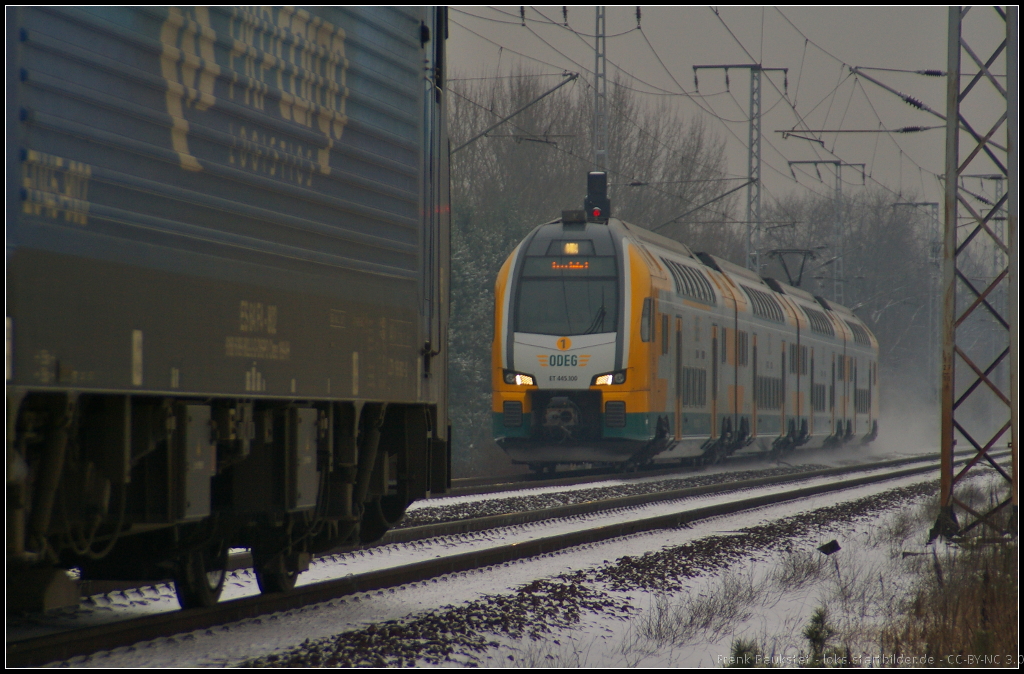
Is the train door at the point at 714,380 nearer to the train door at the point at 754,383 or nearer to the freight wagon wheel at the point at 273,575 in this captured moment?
the train door at the point at 754,383

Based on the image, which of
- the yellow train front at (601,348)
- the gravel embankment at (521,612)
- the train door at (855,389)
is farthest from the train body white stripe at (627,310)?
the train door at (855,389)

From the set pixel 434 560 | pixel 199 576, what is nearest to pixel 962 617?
pixel 434 560

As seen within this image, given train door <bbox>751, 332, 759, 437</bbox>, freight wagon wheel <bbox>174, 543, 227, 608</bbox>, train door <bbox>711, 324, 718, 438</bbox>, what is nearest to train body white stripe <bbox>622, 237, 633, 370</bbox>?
train door <bbox>711, 324, 718, 438</bbox>

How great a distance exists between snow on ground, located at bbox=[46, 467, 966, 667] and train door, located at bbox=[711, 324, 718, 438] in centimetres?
1128

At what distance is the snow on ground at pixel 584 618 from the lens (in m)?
5.34

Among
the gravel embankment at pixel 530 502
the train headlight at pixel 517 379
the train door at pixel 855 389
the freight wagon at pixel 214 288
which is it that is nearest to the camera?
the freight wagon at pixel 214 288

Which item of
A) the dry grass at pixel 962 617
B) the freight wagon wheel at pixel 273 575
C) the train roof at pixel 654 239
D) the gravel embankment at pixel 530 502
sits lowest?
the gravel embankment at pixel 530 502

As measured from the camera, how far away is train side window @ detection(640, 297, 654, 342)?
59.9 ft

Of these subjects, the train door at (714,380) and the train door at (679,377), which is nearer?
the train door at (679,377)

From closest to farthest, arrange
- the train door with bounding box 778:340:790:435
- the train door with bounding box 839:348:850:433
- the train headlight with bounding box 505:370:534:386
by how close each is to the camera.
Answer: the train headlight with bounding box 505:370:534:386
the train door with bounding box 778:340:790:435
the train door with bounding box 839:348:850:433

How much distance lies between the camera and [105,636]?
5109mm

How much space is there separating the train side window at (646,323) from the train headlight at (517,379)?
6.18ft

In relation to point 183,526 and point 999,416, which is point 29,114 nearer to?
point 183,526

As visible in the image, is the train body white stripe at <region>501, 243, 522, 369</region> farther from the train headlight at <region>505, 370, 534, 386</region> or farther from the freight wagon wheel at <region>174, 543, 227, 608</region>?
the freight wagon wheel at <region>174, 543, 227, 608</region>
